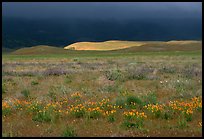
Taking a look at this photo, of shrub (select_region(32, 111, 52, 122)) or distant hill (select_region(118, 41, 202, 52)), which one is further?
distant hill (select_region(118, 41, 202, 52))

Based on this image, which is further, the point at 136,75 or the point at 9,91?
the point at 136,75

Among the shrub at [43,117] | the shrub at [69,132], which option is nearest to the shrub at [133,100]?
the shrub at [43,117]

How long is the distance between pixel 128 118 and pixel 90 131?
4.99ft

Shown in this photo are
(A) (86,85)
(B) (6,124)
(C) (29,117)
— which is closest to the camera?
(B) (6,124)

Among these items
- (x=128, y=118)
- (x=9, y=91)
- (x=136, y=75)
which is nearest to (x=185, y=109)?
(x=128, y=118)

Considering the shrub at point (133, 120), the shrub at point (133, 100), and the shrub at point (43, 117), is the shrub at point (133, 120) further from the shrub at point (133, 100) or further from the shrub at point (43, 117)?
the shrub at point (43, 117)

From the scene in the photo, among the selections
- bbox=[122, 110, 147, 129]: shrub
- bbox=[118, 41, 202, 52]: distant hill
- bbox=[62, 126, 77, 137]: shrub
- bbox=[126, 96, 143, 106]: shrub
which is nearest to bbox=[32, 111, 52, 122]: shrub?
bbox=[62, 126, 77, 137]: shrub

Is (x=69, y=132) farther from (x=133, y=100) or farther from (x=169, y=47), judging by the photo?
(x=169, y=47)

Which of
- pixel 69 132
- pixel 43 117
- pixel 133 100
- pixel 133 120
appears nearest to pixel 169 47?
pixel 133 100

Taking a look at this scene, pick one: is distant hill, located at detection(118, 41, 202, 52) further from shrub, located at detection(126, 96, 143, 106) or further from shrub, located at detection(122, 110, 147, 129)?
shrub, located at detection(122, 110, 147, 129)

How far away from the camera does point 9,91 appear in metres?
17.5

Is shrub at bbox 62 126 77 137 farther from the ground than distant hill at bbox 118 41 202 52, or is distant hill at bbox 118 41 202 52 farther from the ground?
shrub at bbox 62 126 77 137

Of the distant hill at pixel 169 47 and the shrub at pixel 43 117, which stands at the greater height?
the shrub at pixel 43 117

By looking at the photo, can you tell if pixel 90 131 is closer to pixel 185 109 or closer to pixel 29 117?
pixel 29 117
